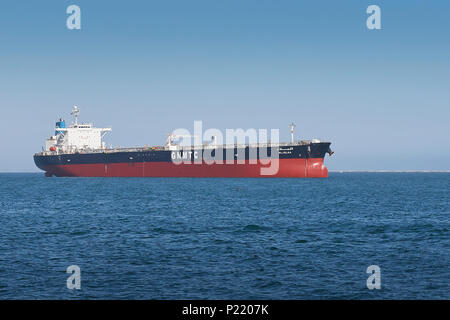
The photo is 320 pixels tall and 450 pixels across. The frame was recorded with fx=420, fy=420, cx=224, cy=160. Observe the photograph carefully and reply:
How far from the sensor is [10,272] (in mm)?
16812

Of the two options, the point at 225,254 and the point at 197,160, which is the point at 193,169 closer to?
the point at 197,160

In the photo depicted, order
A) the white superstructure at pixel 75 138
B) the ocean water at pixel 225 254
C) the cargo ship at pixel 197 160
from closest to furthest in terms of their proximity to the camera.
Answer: the ocean water at pixel 225 254, the cargo ship at pixel 197 160, the white superstructure at pixel 75 138

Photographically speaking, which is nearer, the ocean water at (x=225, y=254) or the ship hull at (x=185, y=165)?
the ocean water at (x=225, y=254)

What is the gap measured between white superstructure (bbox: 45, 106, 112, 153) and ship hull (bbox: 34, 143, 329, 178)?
6.99 metres

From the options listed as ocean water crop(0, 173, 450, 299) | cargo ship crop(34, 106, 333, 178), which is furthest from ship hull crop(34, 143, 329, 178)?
ocean water crop(0, 173, 450, 299)

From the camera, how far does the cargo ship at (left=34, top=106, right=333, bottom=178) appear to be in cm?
7956

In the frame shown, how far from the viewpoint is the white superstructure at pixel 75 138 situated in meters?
114

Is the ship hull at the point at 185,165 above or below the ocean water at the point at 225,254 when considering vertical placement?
above

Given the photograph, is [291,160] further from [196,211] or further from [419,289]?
[419,289]

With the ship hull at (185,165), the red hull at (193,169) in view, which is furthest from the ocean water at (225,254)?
the red hull at (193,169)

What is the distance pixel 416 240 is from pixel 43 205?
122 feet

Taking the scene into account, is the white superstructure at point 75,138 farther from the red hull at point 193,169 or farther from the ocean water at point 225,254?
the ocean water at point 225,254
